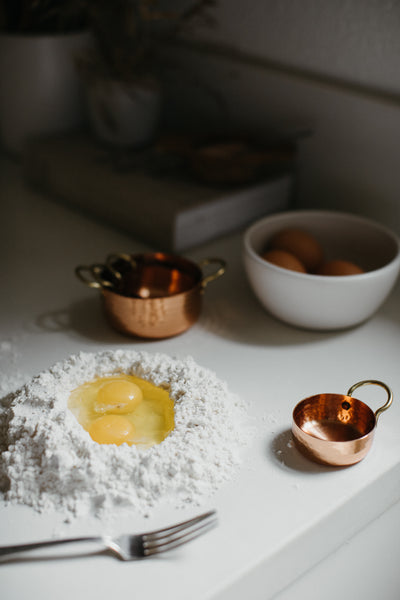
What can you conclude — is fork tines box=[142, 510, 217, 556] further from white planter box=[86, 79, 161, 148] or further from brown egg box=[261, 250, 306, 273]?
white planter box=[86, 79, 161, 148]

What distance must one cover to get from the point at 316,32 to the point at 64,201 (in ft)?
1.94

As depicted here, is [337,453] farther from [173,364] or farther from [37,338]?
[37,338]

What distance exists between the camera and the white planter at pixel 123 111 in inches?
49.2

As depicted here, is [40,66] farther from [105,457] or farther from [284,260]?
[105,457]

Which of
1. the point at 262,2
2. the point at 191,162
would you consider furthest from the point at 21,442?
the point at 262,2

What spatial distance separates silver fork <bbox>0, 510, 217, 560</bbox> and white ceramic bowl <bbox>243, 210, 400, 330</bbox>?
14.8 inches

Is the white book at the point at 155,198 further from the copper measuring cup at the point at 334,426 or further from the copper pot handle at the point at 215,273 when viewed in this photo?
the copper measuring cup at the point at 334,426

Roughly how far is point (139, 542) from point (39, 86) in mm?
1076

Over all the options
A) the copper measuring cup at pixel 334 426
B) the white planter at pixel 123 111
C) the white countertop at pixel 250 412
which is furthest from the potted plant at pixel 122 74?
the copper measuring cup at pixel 334 426

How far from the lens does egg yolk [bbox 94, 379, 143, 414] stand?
73cm

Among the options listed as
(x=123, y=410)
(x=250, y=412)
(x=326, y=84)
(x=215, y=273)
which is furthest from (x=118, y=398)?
(x=326, y=84)

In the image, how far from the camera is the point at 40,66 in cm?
132

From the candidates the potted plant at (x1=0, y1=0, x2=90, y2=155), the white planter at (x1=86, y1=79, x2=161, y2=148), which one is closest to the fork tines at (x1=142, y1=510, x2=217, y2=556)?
the white planter at (x1=86, y1=79, x2=161, y2=148)

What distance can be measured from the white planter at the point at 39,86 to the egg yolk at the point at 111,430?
2.95 ft
